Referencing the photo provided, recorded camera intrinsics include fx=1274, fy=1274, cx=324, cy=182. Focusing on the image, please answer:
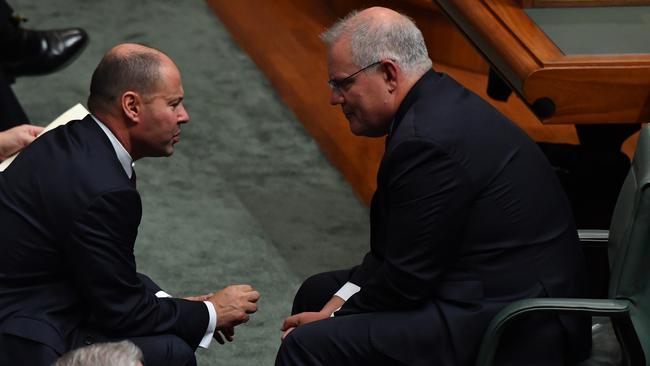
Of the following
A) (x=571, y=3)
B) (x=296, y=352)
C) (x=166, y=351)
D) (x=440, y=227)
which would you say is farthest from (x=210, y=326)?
(x=571, y=3)

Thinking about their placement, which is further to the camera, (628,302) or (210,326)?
(210,326)

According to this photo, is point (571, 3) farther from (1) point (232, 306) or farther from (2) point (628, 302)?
(1) point (232, 306)

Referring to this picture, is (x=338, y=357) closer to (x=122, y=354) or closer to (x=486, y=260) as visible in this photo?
(x=486, y=260)

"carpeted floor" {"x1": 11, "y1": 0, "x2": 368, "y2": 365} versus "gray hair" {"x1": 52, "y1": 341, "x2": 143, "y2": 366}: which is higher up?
"gray hair" {"x1": 52, "y1": 341, "x2": 143, "y2": 366}

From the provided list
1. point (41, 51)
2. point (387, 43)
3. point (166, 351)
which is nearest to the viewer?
point (387, 43)

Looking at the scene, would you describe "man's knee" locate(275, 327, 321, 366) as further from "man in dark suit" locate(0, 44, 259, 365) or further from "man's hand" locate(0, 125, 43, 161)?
"man's hand" locate(0, 125, 43, 161)

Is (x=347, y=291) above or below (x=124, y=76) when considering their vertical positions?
below

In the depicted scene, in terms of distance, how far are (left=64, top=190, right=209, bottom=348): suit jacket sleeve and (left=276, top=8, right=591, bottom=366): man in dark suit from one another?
29 centimetres

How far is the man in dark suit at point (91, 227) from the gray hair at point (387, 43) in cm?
37

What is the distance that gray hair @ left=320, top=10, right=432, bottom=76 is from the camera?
2.38m

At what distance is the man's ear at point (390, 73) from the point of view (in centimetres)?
238

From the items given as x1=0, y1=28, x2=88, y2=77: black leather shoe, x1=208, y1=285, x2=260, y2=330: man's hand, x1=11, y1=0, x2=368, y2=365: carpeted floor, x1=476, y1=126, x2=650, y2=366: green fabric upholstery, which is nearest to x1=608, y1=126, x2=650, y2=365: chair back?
x1=476, y1=126, x2=650, y2=366: green fabric upholstery

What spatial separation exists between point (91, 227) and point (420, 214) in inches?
23.8

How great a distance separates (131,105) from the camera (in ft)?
8.04
